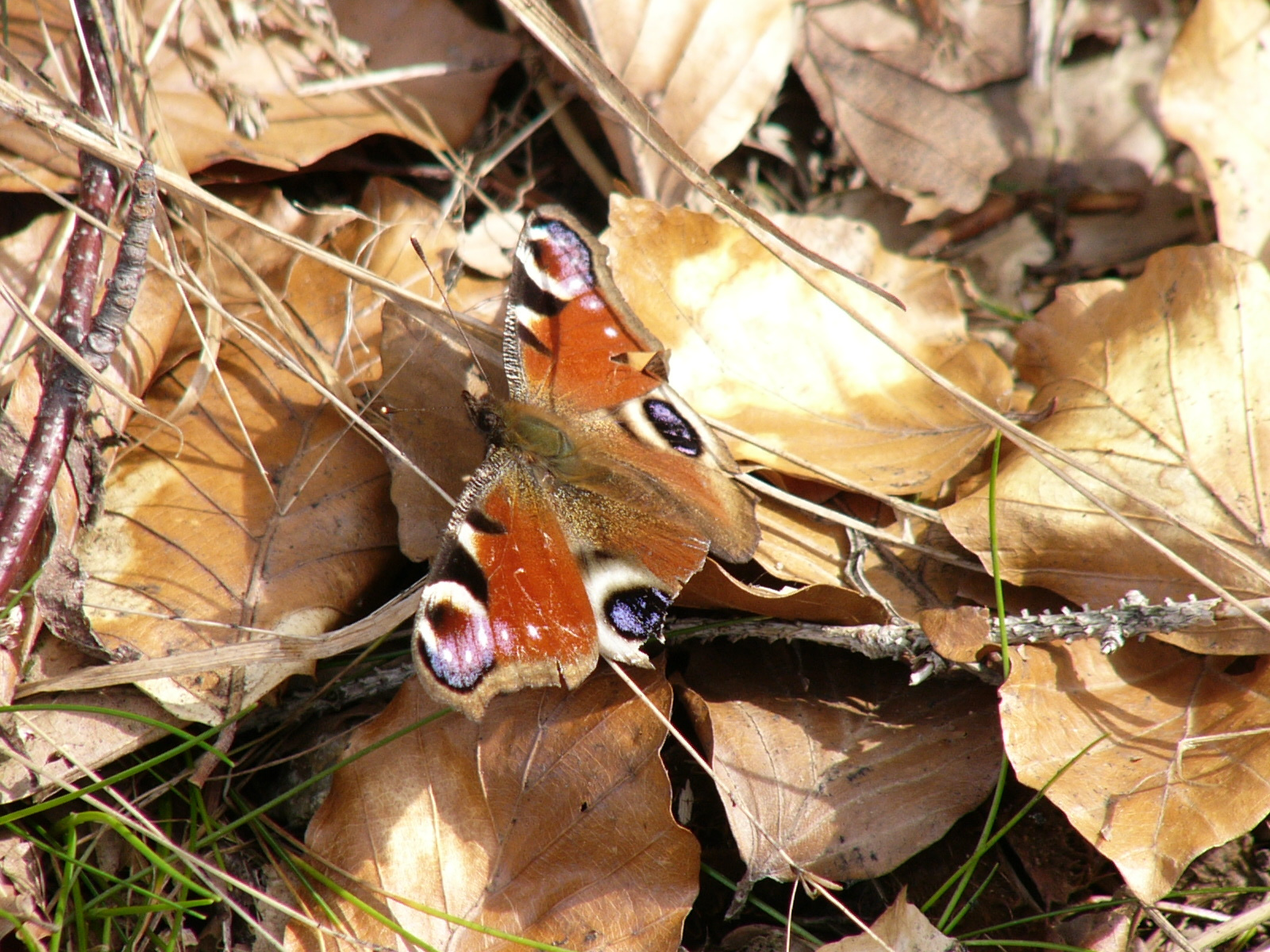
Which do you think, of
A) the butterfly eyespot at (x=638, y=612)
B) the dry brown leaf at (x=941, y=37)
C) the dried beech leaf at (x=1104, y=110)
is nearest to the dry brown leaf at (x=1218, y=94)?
the dried beech leaf at (x=1104, y=110)

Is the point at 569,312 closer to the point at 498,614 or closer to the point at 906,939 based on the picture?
the point at 498,614

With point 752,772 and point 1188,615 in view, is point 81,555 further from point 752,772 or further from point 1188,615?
point 1188,615

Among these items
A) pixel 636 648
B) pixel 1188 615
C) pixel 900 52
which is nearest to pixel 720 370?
pixel 636 648

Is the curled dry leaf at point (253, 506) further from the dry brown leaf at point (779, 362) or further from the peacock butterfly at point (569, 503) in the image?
the dry brown leaf at point (779, 362)

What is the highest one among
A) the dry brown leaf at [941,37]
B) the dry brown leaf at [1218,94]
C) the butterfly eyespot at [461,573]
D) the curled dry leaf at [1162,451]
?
the dry brown leaf at [1218,94]

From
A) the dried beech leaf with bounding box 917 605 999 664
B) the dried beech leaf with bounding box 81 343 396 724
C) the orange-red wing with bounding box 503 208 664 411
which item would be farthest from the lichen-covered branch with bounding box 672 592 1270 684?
the dried beech leaf with bounding box 81 343 396 724
